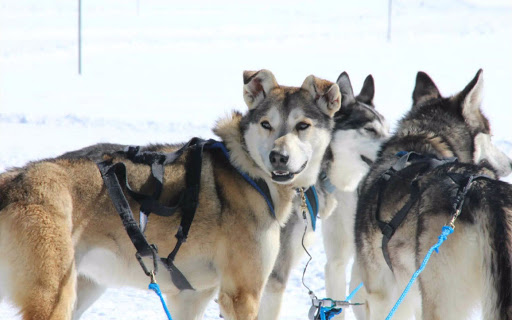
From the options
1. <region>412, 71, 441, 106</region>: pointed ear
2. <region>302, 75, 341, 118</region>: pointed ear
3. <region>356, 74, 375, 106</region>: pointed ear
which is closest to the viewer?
<region>302, 75, 341, 118</region>: pointed ear

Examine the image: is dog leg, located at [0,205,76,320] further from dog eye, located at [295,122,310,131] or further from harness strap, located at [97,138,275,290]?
dog eye, located at [295,122,310,131]

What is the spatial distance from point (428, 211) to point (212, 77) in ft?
64.3

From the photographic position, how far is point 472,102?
181 inches

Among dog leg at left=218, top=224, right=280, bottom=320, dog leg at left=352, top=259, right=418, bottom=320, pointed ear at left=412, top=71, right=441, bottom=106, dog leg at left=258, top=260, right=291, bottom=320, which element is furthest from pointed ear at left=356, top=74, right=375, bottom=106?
dog leg at left=218, top=224, right=280, bottom=320

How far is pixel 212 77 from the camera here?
22.5m

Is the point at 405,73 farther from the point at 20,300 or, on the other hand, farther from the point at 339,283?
the point at 20,300

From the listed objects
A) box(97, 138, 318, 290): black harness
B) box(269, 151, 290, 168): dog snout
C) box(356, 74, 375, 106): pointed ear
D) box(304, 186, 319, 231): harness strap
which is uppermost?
box(356, 74, 375, 106): pointed ear

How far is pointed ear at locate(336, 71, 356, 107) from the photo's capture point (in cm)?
525

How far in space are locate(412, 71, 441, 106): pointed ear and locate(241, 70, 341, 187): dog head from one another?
140 centimetres

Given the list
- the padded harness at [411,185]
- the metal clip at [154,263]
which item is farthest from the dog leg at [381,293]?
the metal clip at [154,263]

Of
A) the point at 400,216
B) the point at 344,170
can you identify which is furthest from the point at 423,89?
the point at 400,216

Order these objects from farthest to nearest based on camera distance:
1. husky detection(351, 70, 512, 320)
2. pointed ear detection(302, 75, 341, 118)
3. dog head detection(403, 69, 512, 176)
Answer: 1. dog head detection(403, 69, 512, 176)
2. pointed ear detection(302, 75, 341, 118)
3. husky detection(351, 70, 512, 320)

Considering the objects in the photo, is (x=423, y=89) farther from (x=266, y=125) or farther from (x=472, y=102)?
(x=266, y=125)

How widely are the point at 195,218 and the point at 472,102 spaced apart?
7.30 ft
